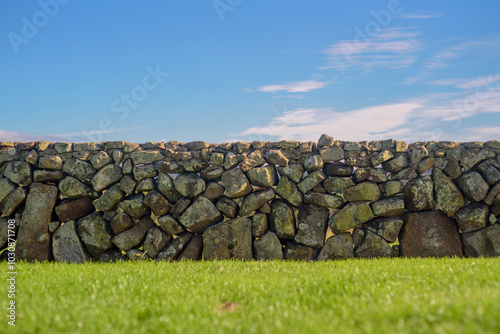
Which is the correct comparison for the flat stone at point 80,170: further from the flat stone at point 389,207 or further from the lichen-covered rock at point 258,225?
the flat stone at point 389,207

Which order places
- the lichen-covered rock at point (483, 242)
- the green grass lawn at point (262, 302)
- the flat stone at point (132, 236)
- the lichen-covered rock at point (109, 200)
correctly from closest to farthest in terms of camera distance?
the green grass lawn at point (262, 302) → the lichen-covered rock at point (483, 242) → the flat stone at point (132, 236) → the lichen-covered rock at point (109, 200)

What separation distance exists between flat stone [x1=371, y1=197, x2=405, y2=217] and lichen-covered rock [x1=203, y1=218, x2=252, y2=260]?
348 cm

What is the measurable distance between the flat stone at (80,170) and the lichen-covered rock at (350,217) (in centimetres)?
717

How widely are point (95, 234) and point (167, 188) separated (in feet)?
8.02

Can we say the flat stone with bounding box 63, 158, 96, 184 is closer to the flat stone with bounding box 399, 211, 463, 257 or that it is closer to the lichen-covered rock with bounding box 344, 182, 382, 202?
the lichen-covered rock with bounding box 344, 182, 382, 202

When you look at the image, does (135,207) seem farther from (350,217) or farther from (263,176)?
(350,217)

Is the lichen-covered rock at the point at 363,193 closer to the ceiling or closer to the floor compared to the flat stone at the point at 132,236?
closer to the ceiling

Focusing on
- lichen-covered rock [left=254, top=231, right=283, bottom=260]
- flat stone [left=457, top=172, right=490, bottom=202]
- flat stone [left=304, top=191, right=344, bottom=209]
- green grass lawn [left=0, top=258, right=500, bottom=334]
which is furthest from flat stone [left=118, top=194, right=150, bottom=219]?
flat stone [left=457, top=172, right=490, bottom=202]

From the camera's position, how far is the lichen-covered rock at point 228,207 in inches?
428

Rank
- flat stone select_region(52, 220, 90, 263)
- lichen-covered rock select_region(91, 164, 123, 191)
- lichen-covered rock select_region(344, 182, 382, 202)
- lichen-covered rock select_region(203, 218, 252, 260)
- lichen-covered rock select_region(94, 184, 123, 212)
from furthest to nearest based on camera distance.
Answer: lichen-covered rock select_region(91, 164, 123, 191), lichen-covered rock select_region(94, 184, 123, 212), flat stone select_region(52, 220, 90, 263), lichen-covered rock select_region(344, 182, 382, 202), lichen-covered rock select_region(203, 218, 252, 260)

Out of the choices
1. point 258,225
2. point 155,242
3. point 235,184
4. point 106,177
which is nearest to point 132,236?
point 155,242

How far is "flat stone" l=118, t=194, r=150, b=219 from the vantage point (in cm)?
1113

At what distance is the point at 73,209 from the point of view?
1146 cm

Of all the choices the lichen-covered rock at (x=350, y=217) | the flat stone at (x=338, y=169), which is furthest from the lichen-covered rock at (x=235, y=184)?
the lichen-covered rock at (x=350, y=217)
